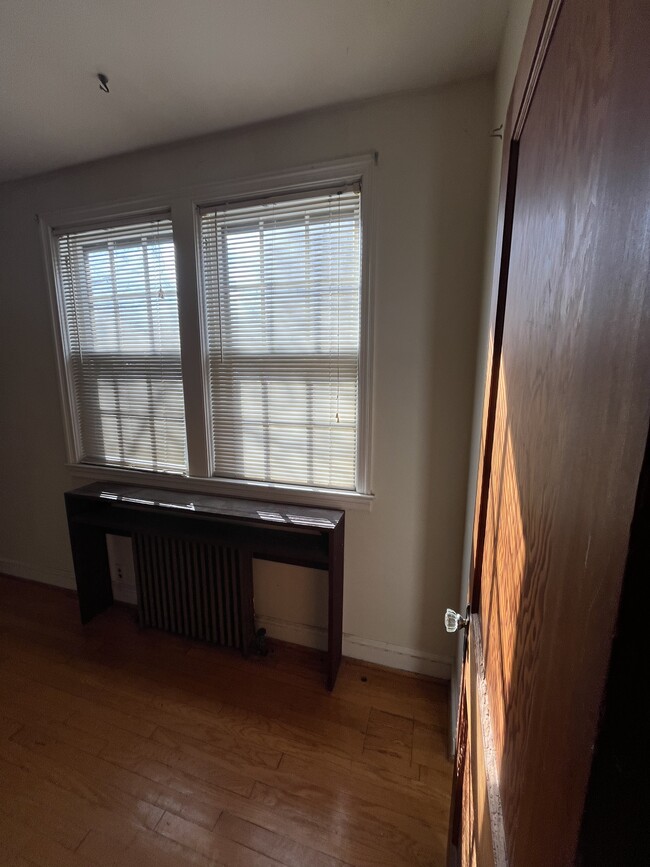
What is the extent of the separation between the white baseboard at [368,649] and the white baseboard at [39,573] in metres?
1.55

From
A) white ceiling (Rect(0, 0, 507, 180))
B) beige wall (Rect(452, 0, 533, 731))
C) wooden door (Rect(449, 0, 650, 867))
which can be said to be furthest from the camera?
white ceiling (Rect(0, 0, 507, 180))

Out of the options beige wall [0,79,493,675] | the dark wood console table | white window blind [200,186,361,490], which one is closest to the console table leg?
the dark wood console table

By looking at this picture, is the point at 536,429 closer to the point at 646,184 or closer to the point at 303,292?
the point at 646,184

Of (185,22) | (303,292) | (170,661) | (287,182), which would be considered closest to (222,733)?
(170,661)

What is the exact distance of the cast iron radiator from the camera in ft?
6.13

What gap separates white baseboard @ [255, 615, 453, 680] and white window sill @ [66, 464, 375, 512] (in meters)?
0.75

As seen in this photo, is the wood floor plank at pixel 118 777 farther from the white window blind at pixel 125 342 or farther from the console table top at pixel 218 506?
the white window blind at pixel 125 342

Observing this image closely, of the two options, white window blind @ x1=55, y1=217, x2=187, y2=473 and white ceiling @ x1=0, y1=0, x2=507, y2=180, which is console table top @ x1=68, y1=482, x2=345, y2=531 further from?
white ceiling @ x1=0, y1=0, x2=507, y2=180

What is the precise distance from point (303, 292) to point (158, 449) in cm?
133

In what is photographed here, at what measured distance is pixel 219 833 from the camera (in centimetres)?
120

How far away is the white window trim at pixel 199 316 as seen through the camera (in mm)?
1602

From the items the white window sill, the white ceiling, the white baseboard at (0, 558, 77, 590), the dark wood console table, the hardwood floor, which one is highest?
the white ceiling

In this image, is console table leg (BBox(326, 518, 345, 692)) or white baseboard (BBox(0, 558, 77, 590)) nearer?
console table leg (BBox(326, 518, 345, 692))

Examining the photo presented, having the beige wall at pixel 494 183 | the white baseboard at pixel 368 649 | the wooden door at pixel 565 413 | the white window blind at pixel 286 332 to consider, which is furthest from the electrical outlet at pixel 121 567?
the wooden door at pixel 565 413
